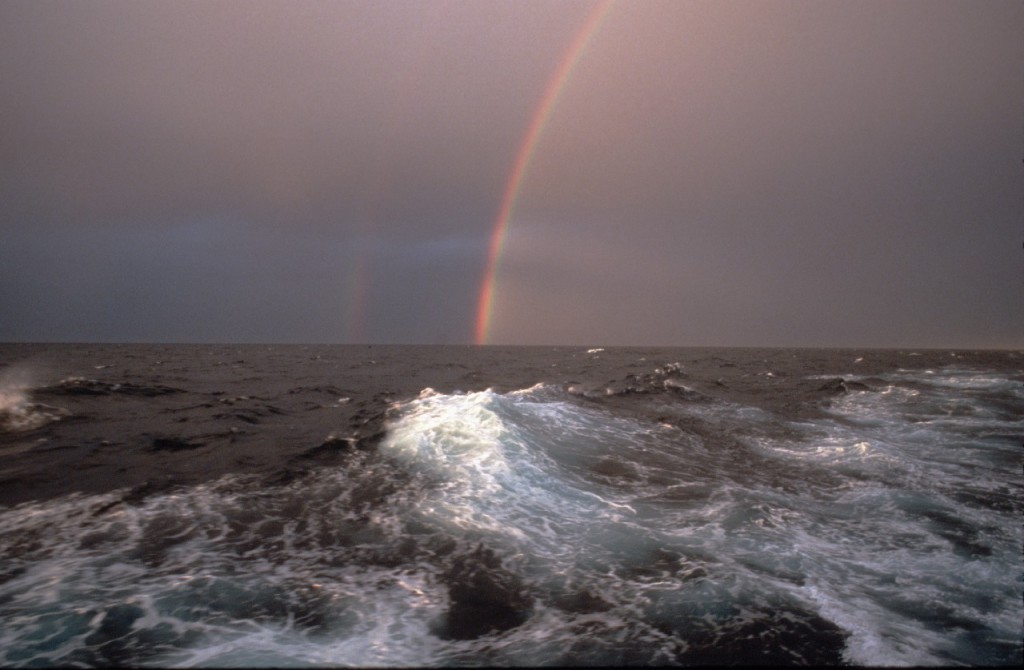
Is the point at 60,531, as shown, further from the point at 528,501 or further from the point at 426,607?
the point at 528,501

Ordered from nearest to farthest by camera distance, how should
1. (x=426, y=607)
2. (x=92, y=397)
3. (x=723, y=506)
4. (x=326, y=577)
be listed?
(x=426, y=607)
(x=326, y=577)
(x=723, y=506)
(x=92, y=397)

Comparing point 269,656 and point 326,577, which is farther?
point 326,577

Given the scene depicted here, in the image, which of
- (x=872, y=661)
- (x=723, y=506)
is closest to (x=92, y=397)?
(x=723, y=506)

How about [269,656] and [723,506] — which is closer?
[269,656]

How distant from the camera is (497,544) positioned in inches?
271

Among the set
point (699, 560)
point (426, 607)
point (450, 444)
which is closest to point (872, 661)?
point (699, 560)

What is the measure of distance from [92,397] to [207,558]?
17.5 metres

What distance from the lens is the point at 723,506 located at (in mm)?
8453

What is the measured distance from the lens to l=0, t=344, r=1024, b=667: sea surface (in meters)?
4.51

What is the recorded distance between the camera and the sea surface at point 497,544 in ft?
14.8

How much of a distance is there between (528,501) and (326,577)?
3782mm

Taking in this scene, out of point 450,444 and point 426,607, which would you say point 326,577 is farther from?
point 450,444

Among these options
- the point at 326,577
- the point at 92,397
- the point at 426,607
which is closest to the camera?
the point at 426,607

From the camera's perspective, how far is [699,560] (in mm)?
6254
